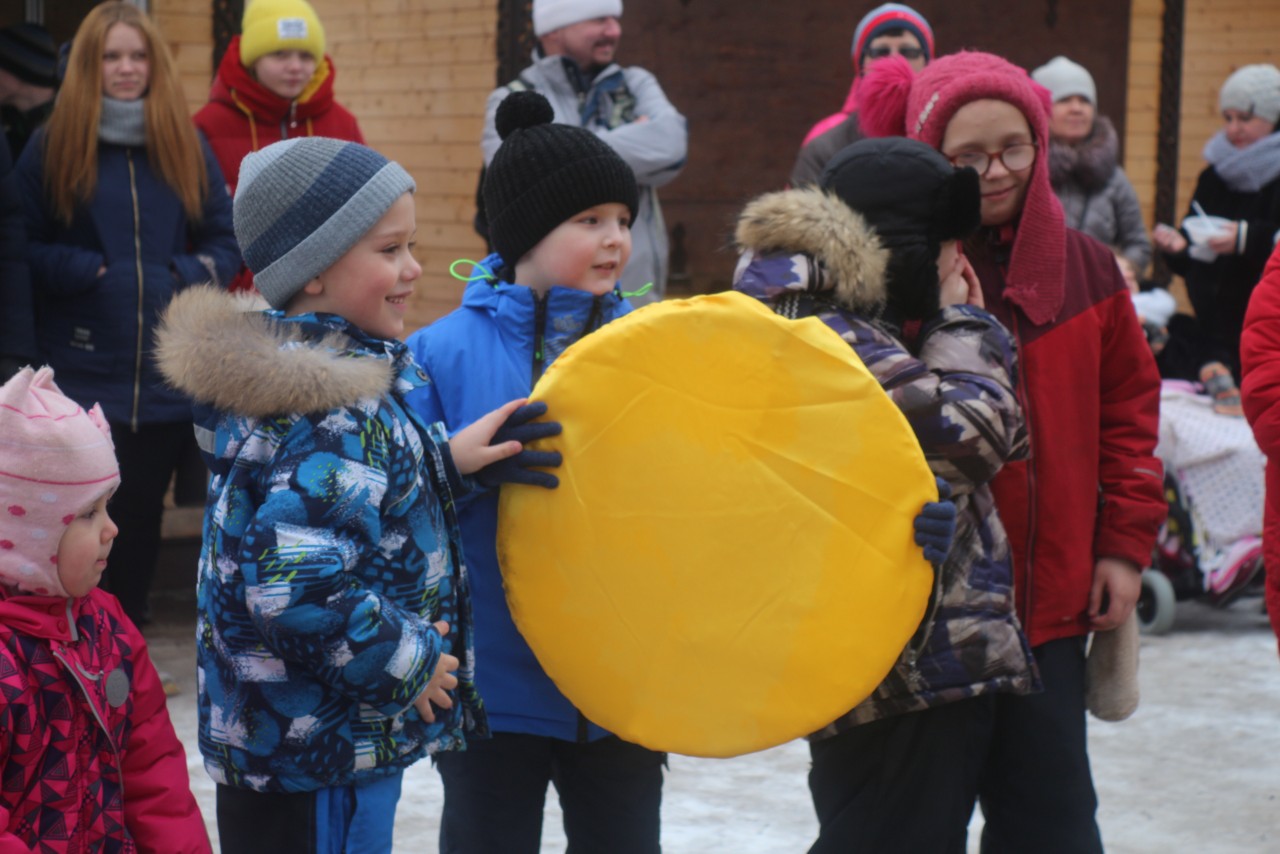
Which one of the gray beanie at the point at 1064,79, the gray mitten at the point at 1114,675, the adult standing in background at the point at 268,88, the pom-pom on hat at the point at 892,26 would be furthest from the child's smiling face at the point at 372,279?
the gray beanie at the point at 1064,79

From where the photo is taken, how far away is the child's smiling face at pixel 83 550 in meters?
2.20

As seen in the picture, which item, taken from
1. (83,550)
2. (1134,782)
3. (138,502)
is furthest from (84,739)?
(1134,782)

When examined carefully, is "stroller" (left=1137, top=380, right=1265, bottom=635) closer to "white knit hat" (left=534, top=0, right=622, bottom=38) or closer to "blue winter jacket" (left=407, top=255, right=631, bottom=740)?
"white knit hat" (left=534, top=0, right=622, bottom=38)

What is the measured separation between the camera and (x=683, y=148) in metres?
5.39

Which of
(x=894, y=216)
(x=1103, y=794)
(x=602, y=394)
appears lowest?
(x=1103, y=794)

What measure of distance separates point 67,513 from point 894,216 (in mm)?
1305

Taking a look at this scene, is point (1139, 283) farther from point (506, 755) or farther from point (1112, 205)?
point (506, 755)

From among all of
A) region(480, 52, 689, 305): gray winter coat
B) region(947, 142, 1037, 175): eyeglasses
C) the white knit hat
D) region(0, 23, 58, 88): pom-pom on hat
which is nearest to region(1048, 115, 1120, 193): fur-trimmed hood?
region(480, 52, 689, 305): gray winter coat

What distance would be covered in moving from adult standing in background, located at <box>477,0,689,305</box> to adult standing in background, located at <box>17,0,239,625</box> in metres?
1.06

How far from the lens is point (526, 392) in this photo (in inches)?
102

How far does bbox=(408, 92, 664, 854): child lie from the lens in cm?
257

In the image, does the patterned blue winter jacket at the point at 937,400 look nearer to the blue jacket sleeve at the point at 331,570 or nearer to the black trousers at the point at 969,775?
the black trousers at the point at 969,775

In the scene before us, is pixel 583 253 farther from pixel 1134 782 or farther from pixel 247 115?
pixel 247 115

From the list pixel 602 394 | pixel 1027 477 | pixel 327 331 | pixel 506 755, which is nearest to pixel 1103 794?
pixel 1027 477
